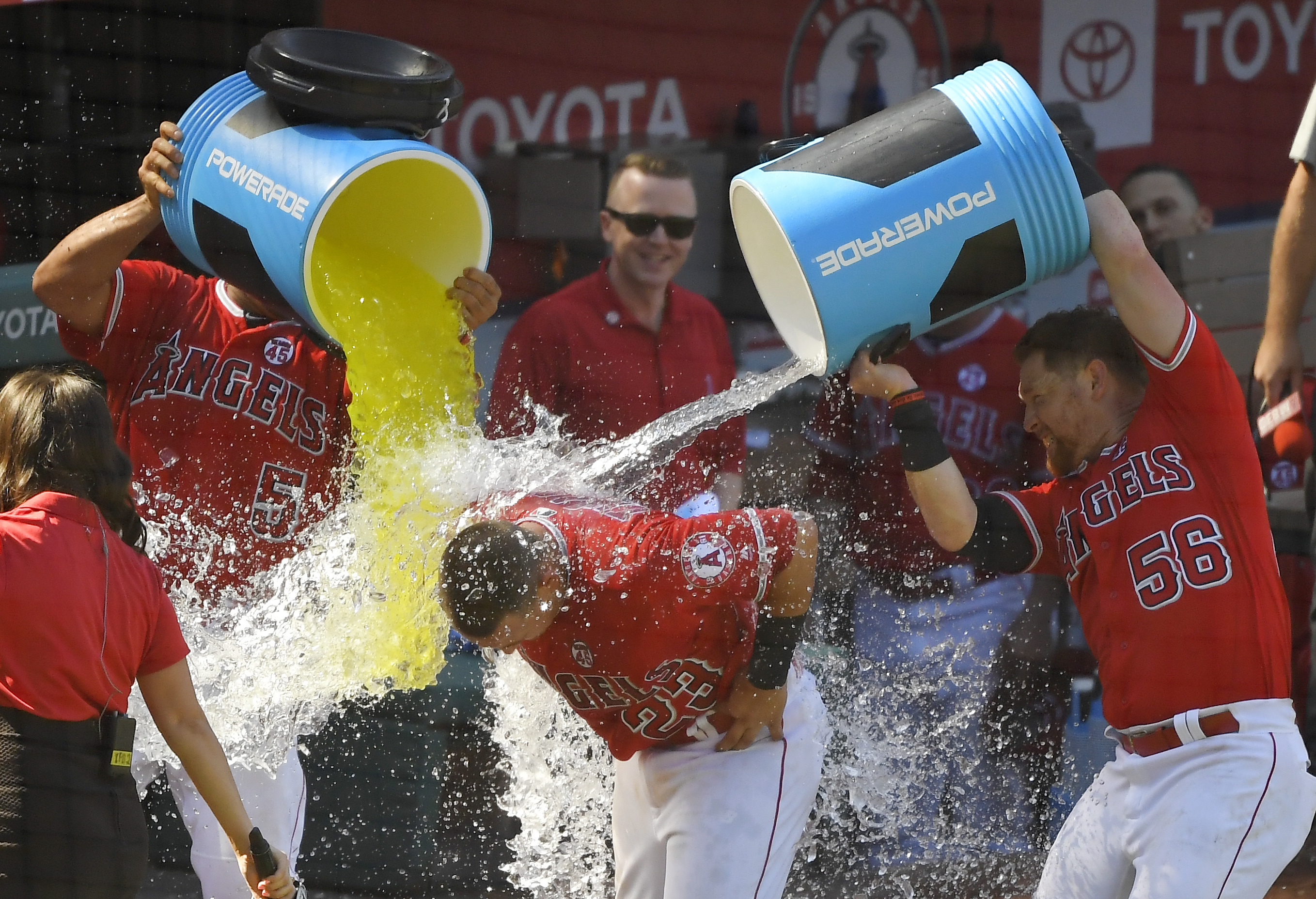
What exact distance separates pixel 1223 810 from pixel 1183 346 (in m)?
0.76

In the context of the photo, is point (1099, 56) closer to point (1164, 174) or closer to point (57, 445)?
point (1164, 174)

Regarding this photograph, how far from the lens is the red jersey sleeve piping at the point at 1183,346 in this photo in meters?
2.36

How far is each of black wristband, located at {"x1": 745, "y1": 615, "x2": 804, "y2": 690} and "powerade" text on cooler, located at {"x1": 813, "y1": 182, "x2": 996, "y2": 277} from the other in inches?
24.5

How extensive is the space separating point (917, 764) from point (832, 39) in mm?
2290

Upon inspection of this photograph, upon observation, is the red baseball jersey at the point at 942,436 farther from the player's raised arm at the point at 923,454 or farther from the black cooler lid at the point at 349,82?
the black cooler lid at the point at 349,82

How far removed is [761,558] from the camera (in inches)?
93.6

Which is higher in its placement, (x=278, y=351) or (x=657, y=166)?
(x=657, y=166)

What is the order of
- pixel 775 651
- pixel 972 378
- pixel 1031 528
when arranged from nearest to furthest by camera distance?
pixel 775 651, pixel 1031 528, pixel 972 378

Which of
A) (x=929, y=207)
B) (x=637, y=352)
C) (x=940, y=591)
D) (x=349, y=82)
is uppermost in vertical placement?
(x=349, y=82)

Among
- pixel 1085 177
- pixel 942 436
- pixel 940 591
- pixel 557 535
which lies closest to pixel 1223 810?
pixel 1085 177

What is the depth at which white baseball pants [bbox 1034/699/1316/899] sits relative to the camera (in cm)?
228

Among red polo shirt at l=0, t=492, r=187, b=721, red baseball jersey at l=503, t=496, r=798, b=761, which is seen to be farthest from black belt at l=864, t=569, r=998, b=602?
red polo shirt at l=0, t=492, r=187, b=721

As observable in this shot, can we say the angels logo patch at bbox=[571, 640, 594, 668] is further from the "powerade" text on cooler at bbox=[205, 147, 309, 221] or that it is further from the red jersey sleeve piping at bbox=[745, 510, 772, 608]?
the "powerade" text on cooler at bbox=[205, 147, 309, 221]

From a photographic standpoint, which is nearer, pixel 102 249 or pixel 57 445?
pixel 57 445
